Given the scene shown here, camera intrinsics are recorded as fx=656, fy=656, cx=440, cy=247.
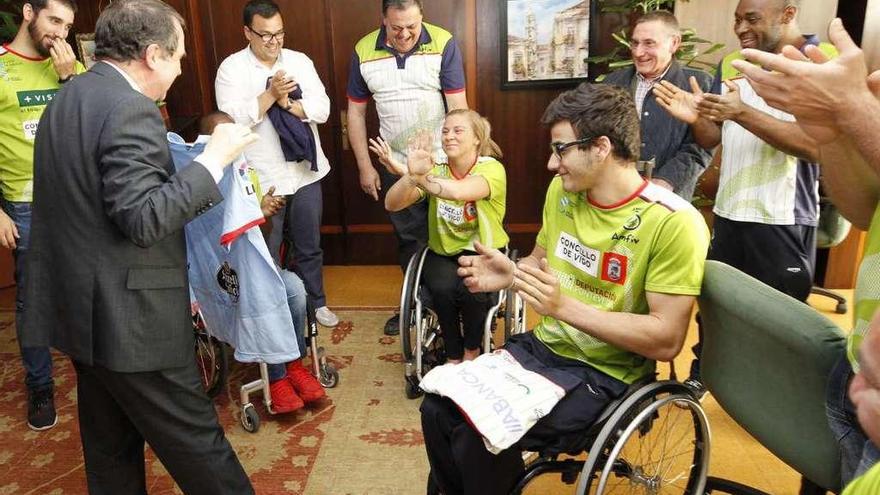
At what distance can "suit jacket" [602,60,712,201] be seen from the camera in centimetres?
244

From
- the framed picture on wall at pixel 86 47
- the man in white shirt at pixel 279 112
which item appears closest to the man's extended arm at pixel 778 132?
the man in white shirt at pixel 279 112

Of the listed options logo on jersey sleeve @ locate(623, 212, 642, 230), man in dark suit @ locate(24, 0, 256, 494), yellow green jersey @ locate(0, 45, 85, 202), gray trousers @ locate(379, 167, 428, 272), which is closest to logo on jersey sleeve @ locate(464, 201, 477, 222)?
gray trousers @ locate(379, 167, 428, 272)

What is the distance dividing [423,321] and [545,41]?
1.83 m

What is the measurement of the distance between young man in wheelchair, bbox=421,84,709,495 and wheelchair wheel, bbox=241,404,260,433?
1008 millimetres

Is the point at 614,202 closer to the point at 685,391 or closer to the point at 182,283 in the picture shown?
the point at 685,391

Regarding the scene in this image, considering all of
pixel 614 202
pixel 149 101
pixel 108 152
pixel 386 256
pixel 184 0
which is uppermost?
pixel 184 0

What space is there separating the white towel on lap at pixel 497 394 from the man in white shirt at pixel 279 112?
143cm

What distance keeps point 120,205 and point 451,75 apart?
6.08ft

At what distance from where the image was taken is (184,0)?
3.61 m

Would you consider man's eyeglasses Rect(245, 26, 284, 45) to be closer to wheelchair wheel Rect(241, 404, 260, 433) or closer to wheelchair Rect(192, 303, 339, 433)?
wheelchair Rect(192, 303, 339, 433)

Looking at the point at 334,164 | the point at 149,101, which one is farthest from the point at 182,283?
the point at 334,164

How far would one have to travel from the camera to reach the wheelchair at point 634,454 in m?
1.41

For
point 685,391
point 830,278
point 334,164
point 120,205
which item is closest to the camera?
point 120,205

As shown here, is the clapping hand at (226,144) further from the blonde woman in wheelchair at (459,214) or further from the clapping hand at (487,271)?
the blonde woman in wheelchair at (459,214)
